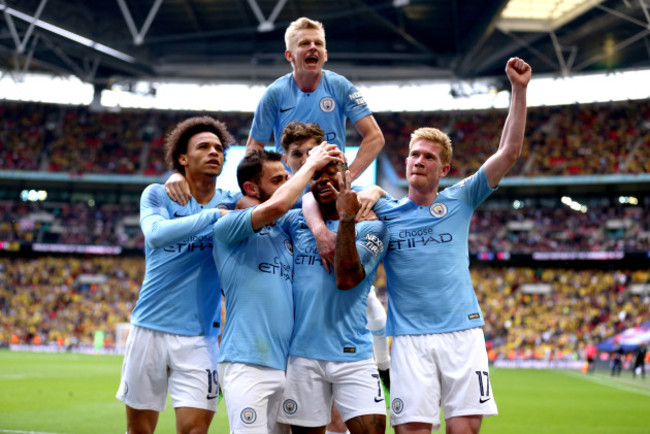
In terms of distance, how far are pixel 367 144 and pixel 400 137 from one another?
3977cm

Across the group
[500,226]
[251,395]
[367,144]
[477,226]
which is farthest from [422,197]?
[500,226]

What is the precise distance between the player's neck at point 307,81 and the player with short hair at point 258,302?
1.64 m

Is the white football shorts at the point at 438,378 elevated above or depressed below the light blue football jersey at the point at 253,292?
below

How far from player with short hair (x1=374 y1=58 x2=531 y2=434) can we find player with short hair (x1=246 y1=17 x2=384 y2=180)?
2.86ft

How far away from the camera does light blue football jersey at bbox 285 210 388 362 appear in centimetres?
432

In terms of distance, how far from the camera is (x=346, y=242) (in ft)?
13.7

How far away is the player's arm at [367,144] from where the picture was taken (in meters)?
5.79

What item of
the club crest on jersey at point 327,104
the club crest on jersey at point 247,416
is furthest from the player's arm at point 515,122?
the club crest on jersey at point 247,416

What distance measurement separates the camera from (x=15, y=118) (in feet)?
150

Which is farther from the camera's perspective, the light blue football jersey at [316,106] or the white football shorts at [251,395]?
the light blue football jersey at [316,106]

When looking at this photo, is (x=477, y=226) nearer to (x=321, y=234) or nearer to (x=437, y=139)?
(x=437, y=139)

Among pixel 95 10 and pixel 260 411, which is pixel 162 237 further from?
pixel 95 10

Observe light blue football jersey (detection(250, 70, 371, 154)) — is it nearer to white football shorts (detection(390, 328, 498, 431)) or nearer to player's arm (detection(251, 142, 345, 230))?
player's arm (detection(251, 142, 345, 230))

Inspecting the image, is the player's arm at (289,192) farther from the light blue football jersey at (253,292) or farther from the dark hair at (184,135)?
the dark hair at (184,135)
